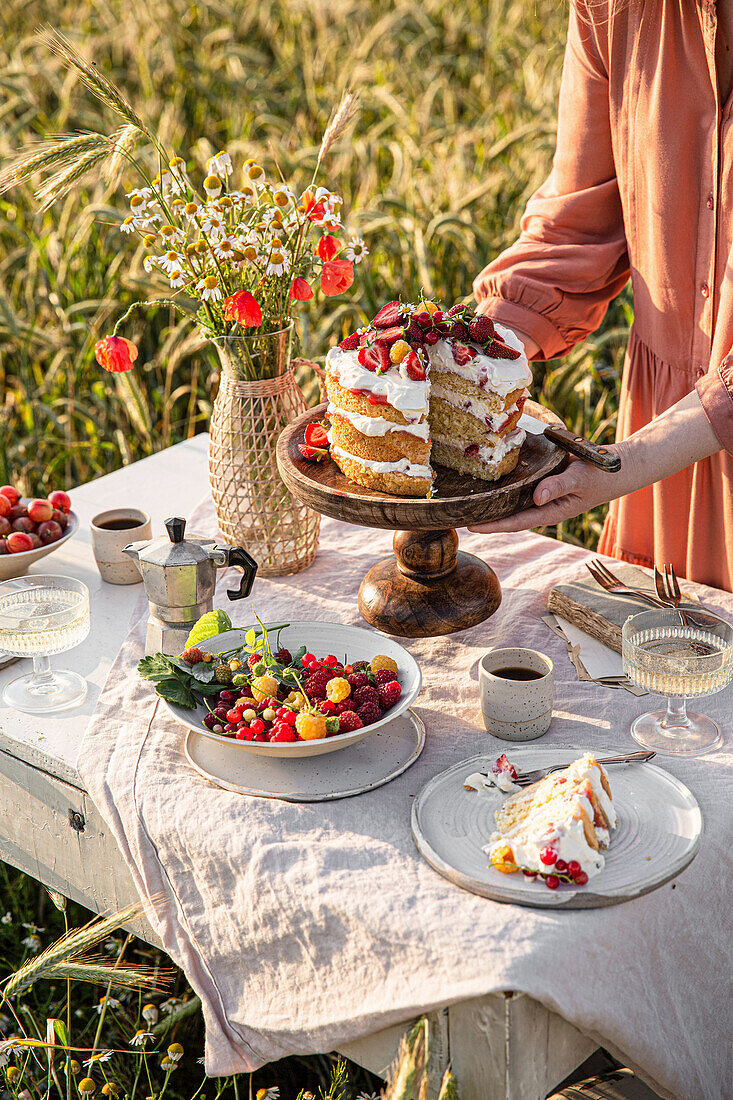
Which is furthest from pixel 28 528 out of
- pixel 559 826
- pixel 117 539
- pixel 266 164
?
pixel 266 164

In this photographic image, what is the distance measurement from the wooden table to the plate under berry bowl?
263 mm

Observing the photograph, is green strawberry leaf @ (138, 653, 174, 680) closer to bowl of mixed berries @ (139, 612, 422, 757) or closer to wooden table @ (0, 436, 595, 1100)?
bowl of mixed berries @ (139, 612, 422, 757)

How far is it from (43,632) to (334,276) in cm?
90

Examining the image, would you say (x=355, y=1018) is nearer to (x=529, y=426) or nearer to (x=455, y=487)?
(x=455, y=487)

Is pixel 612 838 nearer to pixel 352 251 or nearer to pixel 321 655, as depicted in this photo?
pixel 321 655

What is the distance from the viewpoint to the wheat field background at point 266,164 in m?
3.98

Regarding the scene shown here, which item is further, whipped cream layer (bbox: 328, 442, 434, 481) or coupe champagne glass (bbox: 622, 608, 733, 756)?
whipped cream layer (bbox: 328, 442, 434, 481)

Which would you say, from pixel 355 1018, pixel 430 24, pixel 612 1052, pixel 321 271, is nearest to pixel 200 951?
pixel 355 1018

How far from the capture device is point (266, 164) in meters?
5.41

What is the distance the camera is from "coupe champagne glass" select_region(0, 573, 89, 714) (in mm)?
1944

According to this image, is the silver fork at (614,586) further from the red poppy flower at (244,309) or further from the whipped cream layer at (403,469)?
the red poppy flower at (244,309)

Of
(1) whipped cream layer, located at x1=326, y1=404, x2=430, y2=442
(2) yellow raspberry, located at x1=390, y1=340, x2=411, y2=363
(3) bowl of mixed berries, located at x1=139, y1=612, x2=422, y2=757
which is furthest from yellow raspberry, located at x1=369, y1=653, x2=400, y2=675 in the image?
(2) yellow raspberry, located at x1=390, y1=340, x2=411, y2=363

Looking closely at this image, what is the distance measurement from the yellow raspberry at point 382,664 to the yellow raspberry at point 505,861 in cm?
42

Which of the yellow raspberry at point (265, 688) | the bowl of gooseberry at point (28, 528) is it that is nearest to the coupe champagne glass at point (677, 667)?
the yellow raspberry at point (265, 688)
